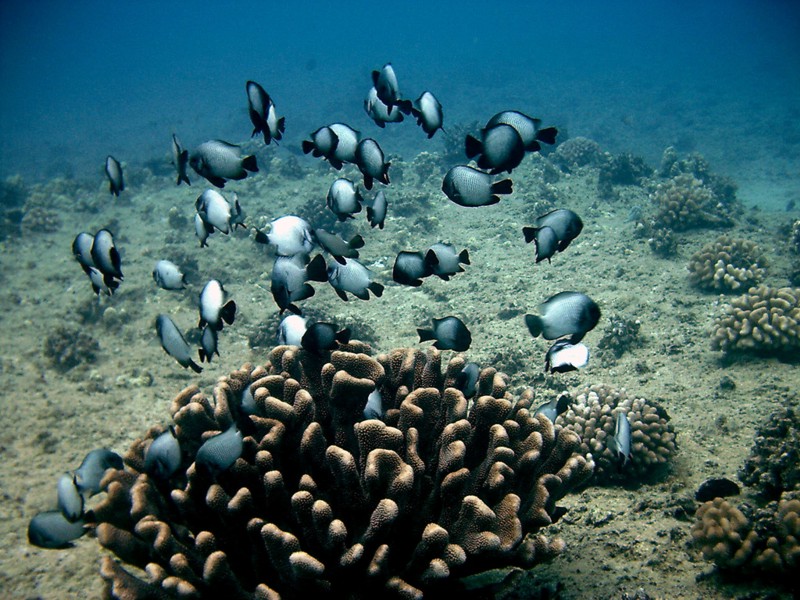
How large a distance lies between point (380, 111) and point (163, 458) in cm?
465

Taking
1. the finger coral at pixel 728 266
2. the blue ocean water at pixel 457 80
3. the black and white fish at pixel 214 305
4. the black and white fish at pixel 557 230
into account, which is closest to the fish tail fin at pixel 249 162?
the black and white fish at pixel 214 305

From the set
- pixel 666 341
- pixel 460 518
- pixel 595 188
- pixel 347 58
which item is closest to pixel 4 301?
pixel 460 518

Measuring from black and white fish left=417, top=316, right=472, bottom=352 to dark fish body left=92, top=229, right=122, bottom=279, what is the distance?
3447 millimetres

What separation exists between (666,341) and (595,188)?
10.6 meters

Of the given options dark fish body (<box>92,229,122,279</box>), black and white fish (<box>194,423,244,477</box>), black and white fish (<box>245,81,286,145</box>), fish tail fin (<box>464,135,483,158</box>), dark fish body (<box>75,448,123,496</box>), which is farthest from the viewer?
dark fish body (<box>92,229,122,279</box>)

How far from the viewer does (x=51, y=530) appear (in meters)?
3.75

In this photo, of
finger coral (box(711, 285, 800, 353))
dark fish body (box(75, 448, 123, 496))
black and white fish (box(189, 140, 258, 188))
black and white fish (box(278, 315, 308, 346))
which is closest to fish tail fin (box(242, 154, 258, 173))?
black and white fish (box(189, 140, 258, 188))

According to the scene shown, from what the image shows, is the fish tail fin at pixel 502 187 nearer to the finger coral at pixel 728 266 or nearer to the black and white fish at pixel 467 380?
the black and white fish at pixel 467 380

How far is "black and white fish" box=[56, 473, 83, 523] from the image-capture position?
12.0 feet

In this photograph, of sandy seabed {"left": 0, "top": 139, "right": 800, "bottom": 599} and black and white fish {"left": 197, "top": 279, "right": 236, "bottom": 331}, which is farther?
sandy seabed {"left": 0, "top": 139, "right": 800, "bottom": 599}

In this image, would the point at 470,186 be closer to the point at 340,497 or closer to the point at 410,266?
the point at 410,266

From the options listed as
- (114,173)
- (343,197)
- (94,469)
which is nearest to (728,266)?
(343,197)

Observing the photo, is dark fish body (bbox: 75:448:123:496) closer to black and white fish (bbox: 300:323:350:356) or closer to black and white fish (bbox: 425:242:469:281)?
black and white fish (bbox: 300:323:350:356)

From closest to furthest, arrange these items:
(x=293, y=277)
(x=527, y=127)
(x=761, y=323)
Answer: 1. (x=293, y=277)
2. (x=527, y=127)
3. (x=761, y=323)
